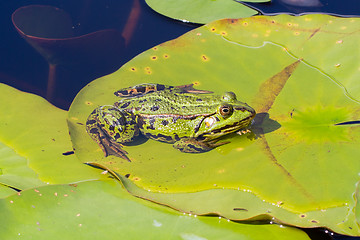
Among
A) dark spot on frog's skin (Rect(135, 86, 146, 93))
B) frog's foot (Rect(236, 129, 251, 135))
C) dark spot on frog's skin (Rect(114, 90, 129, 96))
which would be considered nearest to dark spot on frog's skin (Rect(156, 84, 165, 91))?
dark spot on frog's skin (Rect(135, 86, 146, 93))

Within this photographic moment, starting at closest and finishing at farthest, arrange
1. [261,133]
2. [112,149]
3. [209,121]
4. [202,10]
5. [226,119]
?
[261,133] → [112,149] → [226,119] → [209,121] → [202,10]

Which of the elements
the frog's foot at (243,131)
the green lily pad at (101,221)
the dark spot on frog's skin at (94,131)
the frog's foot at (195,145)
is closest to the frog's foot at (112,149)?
the dark spot on frog's skin at (94,131)

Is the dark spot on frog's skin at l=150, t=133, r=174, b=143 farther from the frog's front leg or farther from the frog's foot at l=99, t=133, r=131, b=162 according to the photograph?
the frog's foot at l=99, t=133, r=131, b=162

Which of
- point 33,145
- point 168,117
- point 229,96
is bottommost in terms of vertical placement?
point 33,145

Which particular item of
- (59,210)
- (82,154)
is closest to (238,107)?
(82,154)

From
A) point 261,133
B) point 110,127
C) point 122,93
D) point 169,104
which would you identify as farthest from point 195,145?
point 122,93

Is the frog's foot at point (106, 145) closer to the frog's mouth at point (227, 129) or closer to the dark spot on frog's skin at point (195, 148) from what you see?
the dark spot on frog's skin at point (195, 148)

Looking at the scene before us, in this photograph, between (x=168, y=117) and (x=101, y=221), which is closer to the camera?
(x=101, y=221)

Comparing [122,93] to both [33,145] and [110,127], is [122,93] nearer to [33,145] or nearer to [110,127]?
[110,127]
